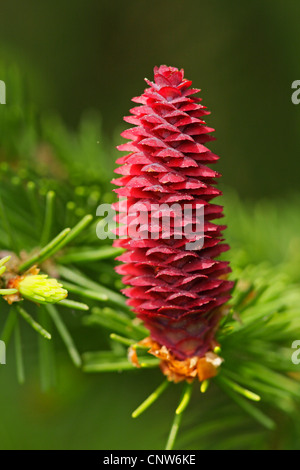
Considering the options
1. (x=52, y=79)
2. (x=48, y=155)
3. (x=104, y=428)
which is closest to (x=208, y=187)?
(x=48, y=155)

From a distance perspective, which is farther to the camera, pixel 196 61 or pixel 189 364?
pixel 196 61

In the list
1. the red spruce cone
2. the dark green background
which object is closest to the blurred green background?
the dark green background

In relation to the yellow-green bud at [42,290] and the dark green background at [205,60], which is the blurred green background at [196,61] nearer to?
the dark green background at [205,60]

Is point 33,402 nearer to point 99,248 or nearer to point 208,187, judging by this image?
point 99,248

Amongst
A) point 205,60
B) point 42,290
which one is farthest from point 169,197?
point 205,60

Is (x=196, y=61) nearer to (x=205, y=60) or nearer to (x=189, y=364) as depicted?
(x=205, y=60)
